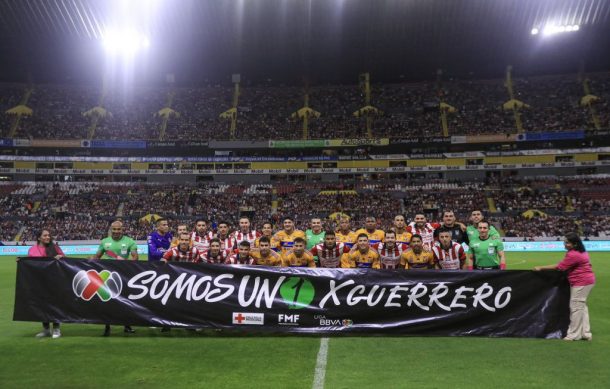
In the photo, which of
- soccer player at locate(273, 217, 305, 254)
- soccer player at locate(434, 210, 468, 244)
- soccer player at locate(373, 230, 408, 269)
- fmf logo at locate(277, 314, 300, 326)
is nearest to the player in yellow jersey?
soccer player at locate(434, 210, 468, 244)

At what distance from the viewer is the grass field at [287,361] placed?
5.36m

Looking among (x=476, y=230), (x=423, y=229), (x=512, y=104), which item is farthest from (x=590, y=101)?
(x=476, y=230)

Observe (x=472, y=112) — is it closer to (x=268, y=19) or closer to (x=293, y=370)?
(x=268, y=19)

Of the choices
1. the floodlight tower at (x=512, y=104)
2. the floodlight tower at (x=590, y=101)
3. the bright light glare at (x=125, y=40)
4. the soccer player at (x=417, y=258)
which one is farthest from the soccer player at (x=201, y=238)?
the floodlight tower at (x=590, y=101)

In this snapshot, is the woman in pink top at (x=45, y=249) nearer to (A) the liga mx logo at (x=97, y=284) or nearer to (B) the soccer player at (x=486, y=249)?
(A) the liga mx logo at (x=97, y=284)

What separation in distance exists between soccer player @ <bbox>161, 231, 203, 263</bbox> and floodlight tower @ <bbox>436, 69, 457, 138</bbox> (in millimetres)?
40816

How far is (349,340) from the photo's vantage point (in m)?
7.33

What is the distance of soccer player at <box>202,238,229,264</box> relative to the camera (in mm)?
8352

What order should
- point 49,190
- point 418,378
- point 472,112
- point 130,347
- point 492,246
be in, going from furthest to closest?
1. point 472,112
2. point 49,190
3. point 492,246
4. point 130,347
5. point 418,378

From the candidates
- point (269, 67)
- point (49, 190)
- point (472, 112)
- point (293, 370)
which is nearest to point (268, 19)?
point (269, 67)

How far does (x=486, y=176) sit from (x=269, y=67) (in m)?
25.9

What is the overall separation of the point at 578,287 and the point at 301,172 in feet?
131

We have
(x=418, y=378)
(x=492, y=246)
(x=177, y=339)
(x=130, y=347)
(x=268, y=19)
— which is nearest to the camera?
(x=418, y=378)

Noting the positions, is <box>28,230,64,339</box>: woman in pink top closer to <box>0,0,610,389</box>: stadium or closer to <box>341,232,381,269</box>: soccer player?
<box>0,0,610,389</box>: stadium
